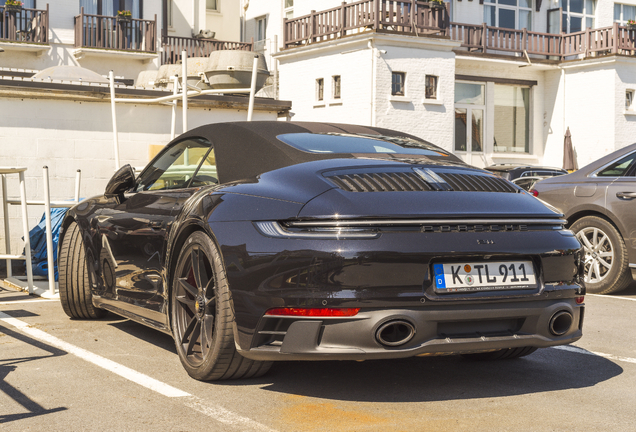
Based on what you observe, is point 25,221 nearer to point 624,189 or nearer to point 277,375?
point 277,375

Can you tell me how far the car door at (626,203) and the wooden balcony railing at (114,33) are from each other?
24232mm

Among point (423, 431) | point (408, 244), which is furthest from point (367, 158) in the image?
point (423, 431)

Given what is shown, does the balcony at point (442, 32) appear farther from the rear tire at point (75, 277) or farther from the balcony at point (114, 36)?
the rear tire at point (75, 277)

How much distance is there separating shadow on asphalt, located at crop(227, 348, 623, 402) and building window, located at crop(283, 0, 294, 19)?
33872 millimetres

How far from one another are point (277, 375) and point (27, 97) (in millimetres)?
9139

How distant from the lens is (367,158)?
440cm

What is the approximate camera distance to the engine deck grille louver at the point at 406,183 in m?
3.91

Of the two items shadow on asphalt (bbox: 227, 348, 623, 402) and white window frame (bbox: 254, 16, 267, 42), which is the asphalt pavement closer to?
shadow on asphalt (bbox: 227, 348, 623, 402)

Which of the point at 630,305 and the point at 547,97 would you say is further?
the point at 547,97

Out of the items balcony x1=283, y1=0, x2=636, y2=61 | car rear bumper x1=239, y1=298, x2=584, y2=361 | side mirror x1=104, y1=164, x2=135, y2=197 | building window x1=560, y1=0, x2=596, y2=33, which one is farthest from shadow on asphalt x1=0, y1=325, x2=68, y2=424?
building window x1=560, y1=0, x2=596, y2=33

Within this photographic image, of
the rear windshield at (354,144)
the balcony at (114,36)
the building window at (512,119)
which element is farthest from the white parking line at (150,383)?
the building window at (512,119)

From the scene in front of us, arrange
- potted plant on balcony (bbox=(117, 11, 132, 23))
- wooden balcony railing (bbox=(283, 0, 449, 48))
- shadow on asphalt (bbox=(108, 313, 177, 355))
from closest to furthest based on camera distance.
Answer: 1. shadow on asphalt (bbox=(108, 313, 177, 355))
2. wooden balcony railing (bbox=(283, 0, 449, 48))
3. potted plant on balcony (bbox=(117, 11, 132, 23))

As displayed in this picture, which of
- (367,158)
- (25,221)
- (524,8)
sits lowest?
(25,221)

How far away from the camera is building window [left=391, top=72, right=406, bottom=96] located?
28.3 metres
